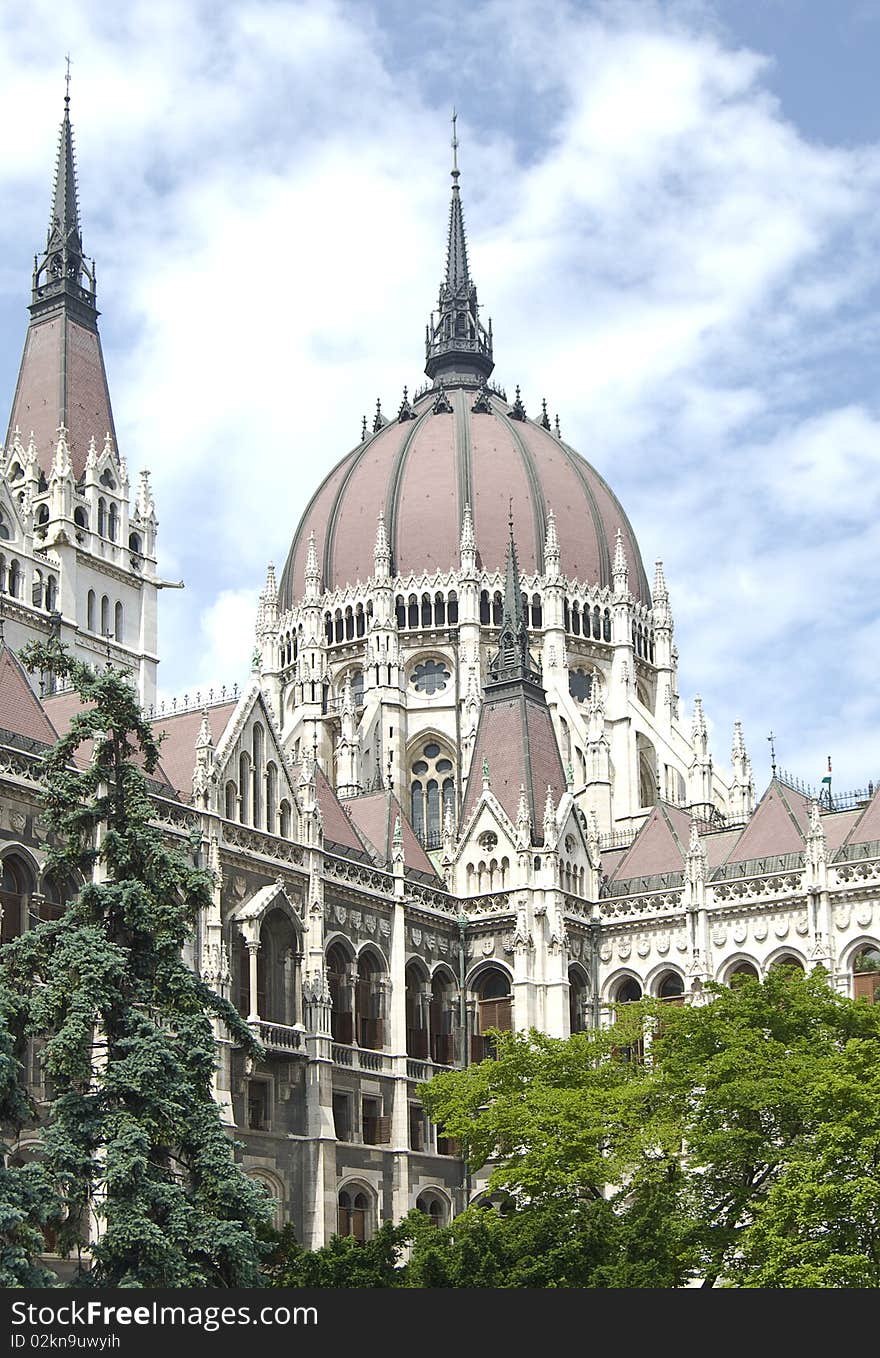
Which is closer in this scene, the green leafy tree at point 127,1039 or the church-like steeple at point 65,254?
the green leafy tree at point 127,1039

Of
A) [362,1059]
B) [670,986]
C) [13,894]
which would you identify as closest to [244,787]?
[362,1059]

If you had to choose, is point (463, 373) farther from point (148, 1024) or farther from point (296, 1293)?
point (296, 1293)

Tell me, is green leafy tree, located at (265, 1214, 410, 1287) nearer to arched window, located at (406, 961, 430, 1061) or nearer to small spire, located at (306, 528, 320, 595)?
arched window, located at (406, 961, 430, 1061)

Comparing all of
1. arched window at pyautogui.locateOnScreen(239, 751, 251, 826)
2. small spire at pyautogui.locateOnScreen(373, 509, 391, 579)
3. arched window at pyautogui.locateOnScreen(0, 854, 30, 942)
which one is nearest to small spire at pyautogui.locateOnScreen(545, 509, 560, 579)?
small spire at pyautogui.locateOnScreen(373, 509, 391, 579)

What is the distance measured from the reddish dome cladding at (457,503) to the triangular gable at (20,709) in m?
43.8

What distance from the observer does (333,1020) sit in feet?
199

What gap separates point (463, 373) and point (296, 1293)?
93.4 meters

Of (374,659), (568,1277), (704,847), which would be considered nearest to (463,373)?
(374,659)

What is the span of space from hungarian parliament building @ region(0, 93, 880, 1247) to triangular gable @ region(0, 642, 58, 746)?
113 millimetres

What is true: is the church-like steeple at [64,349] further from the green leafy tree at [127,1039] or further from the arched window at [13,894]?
the green leafy tree at [127,1039]

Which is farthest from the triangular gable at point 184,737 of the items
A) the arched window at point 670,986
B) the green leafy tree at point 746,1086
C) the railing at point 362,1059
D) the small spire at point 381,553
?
the small spire at point 381,553

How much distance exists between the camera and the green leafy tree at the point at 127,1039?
34.5 m

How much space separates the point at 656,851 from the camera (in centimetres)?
7175

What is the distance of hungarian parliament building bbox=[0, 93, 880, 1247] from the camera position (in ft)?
189
